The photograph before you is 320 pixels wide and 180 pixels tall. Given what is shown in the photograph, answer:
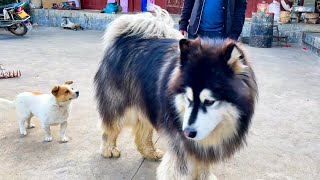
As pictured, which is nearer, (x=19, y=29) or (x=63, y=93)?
(x=63, y=93)

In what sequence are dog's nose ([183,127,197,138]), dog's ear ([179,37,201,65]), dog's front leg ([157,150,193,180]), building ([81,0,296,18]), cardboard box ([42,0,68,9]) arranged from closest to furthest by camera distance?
dog's nose ([183,127,197,138]) → dog's ear ([179,37,201,65]) → dog's front leg ([157,150,193,180]) → building ([81,0,296,18]) → cardboard box ([42,0,68,9])

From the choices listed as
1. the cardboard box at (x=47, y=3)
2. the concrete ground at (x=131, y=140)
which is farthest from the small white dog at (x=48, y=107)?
the cardboard box at (x=47, y=3)

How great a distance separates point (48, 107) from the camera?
3.06 metres

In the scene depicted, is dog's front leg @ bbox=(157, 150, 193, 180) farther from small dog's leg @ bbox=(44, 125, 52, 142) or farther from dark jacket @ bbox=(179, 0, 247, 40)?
dark jacket @ bbox=(179, 0, 247, 40)

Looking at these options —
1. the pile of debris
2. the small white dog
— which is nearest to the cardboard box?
the pile of debris

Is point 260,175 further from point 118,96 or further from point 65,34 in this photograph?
point 65,34

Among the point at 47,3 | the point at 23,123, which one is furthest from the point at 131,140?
the point at 47,3

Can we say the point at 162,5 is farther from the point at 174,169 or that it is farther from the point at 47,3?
the point at 174,169

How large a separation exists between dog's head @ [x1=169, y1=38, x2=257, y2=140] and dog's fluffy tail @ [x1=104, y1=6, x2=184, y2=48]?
85cm

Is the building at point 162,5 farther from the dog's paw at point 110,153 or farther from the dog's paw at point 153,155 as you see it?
the dog's paw at point 110,153

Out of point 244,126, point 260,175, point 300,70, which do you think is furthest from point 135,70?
point 300,70

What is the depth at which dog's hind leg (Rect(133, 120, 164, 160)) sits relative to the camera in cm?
288

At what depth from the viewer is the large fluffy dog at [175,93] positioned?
5.95 feet

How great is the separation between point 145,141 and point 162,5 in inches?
355
